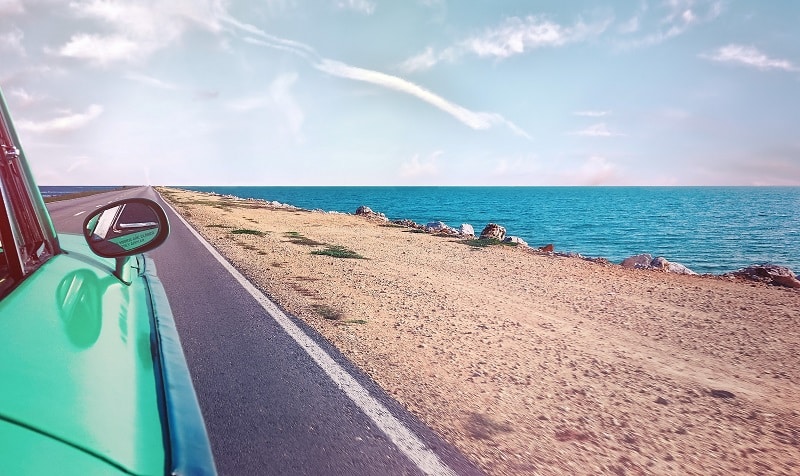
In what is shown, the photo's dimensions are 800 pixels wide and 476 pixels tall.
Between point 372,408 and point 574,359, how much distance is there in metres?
2.56

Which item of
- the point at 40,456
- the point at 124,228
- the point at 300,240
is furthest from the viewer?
the point at 300,240

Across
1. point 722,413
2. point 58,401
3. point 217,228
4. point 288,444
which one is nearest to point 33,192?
point 58,401

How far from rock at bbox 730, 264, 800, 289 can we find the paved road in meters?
10.7

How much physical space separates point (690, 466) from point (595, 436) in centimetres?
60

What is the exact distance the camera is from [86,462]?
3.28ft

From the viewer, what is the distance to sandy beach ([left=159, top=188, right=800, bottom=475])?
3.41 meters

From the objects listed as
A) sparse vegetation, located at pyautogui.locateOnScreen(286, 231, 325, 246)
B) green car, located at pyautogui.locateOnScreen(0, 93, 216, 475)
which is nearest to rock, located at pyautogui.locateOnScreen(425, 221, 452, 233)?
sparse vegetation, located at pyautogui.locateOnScreen(286, 231, 325, 246)

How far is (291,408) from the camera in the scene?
3.67 m

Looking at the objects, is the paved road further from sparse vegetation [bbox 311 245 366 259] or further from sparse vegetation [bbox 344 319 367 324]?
sparse vegetation [bbox 311 245 366 259]

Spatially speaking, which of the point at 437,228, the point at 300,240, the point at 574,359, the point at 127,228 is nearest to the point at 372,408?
the point at 127,228

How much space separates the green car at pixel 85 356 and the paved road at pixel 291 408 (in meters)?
1.17

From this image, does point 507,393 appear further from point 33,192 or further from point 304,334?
point 33,192

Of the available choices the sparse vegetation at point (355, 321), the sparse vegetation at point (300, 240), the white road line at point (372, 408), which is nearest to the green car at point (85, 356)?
the white road line at point (372, 408)

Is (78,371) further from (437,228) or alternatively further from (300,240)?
(437,228)
